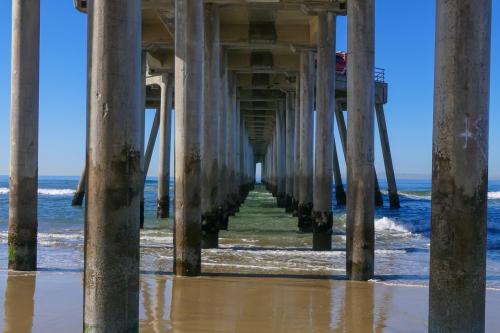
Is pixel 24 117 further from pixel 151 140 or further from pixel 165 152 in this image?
pixel 151 140

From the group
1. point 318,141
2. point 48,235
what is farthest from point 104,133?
point 48,235

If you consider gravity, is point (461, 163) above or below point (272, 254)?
above

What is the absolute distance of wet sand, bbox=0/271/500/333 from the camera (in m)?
5.52

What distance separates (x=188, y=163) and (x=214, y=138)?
13.0 ft

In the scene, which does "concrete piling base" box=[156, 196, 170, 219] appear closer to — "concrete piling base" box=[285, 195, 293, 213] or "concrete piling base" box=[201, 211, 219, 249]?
"concrete piling base" box=[285, 195, 293, 213]

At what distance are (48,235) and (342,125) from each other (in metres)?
15.5

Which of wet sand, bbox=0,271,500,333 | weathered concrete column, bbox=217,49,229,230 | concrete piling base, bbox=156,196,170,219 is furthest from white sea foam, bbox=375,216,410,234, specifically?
wet sand, bbox=0,271,500,333

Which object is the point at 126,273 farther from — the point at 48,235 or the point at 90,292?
the point at 48,235

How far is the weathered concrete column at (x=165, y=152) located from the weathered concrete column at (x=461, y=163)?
16.0m

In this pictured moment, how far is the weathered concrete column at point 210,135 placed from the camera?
37.3ft

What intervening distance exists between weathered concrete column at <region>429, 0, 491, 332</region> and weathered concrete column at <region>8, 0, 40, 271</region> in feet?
17.2

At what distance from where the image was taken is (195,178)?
806 centimetres

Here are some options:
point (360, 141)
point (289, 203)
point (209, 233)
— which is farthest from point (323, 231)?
point (289, 203)

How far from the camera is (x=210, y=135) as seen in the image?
1174 centimetres
